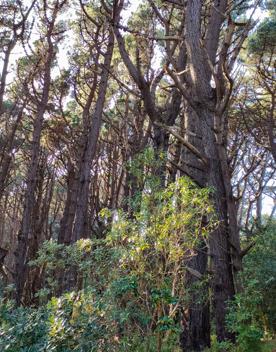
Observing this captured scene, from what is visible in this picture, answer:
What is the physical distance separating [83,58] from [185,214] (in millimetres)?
10575

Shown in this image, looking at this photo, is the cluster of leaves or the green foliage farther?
the green foliage

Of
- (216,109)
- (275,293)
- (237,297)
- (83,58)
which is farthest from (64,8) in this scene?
(237,297)

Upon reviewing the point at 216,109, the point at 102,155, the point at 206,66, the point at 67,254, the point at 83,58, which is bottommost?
the point at 67,254

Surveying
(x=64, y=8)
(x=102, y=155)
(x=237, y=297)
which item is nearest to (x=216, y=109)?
(x=237, y=297)

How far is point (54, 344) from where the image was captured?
342cm

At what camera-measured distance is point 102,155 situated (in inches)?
713

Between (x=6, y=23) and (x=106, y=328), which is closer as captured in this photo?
(x=106, y=328)

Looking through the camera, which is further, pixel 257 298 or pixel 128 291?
pixel 257 298

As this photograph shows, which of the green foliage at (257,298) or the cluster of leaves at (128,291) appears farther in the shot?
the green foliage at (257,298)

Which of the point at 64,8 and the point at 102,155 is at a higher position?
the point at 64,8

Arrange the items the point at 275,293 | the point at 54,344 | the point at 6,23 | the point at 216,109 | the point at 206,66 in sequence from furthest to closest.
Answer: the point at 6,23 < the point at 275,293 < the point at 206,66 < the point at 216,109 < the point at 54,344

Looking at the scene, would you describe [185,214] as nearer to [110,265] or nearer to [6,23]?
[110,265]

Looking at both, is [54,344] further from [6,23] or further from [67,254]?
[6,23]

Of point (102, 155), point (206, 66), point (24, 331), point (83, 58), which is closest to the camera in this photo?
point (24, 331)
